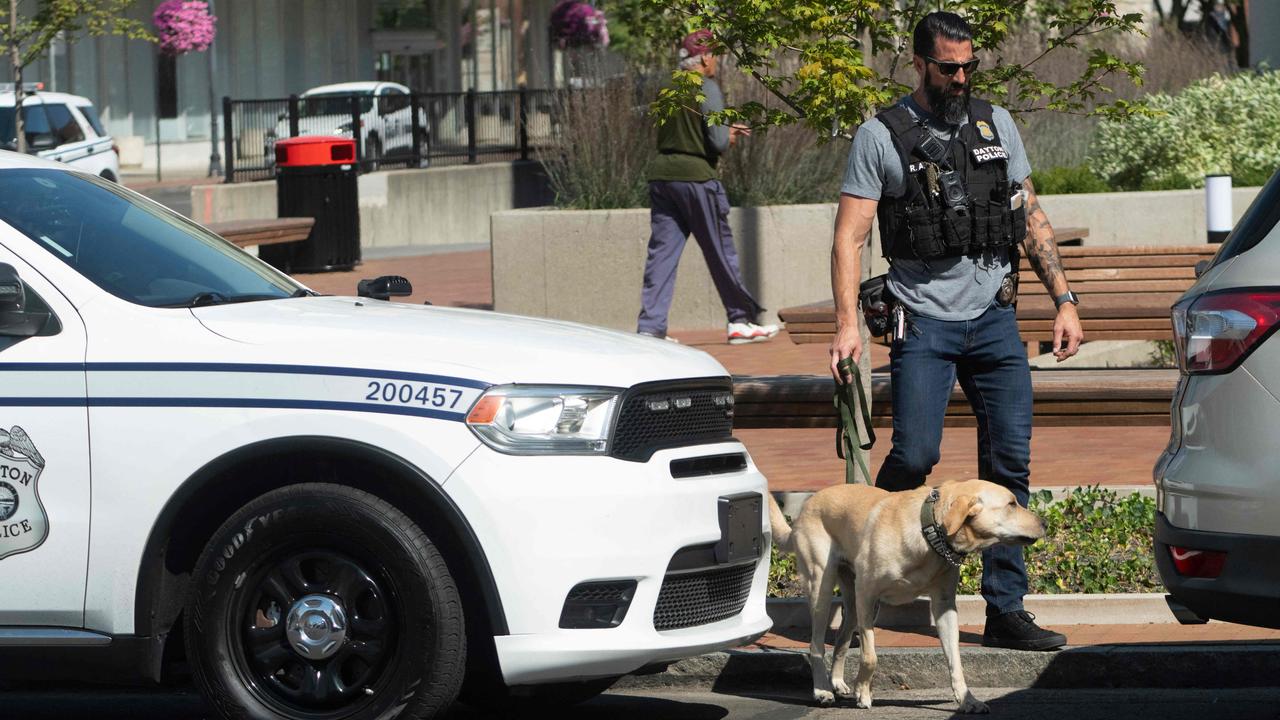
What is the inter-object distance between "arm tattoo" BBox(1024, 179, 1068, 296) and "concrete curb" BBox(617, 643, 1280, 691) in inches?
48.7

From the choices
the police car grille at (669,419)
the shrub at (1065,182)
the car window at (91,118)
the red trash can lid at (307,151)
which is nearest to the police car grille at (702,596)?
the police car grille at (669,419)

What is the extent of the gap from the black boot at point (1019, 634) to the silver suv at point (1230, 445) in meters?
1.41

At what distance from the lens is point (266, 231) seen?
19.3 m

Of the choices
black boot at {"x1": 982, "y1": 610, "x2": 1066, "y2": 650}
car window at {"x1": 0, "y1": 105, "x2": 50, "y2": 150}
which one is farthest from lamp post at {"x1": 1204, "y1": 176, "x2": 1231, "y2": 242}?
car window at {"x1": 0, "y1": 105, "x2": 50, "y2": 150}

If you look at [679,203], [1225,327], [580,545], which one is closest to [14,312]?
[580,545]

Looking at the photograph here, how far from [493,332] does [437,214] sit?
71.3 feet

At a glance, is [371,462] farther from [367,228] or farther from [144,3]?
[144,3]

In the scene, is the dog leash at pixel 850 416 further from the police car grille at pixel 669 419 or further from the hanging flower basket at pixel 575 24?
the hanging flower basket at pixel 575 24

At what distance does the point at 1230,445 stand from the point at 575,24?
43.2m

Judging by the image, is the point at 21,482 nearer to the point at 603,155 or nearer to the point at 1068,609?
the point at 1068,609

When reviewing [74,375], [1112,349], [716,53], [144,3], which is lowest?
[1112,349]

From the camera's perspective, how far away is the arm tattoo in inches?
253

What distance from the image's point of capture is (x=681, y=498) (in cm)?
511

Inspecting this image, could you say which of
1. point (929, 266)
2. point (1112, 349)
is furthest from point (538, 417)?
point (1112, 349)
